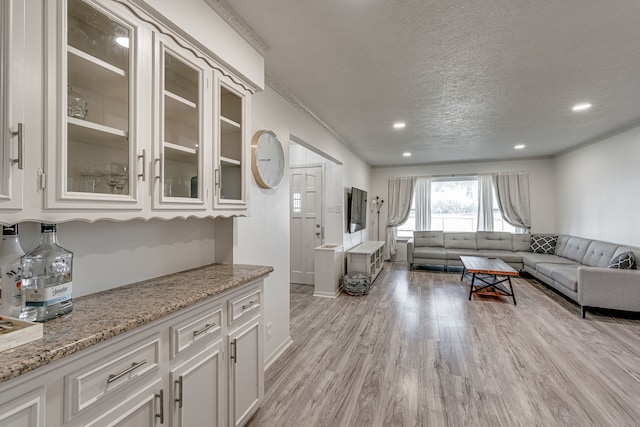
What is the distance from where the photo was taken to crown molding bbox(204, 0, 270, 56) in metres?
1.71

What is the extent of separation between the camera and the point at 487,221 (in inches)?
274

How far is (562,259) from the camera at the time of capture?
543 cm

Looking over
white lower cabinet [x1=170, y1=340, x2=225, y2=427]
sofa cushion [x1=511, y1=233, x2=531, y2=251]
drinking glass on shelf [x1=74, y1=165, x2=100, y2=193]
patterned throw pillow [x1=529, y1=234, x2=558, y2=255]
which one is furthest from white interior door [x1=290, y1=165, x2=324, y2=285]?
patterned throw pillow [x1=529, y1=234, x2=558, y2=255]

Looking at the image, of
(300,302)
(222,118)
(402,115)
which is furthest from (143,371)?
(402,115)

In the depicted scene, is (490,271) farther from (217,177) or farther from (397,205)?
(217,177)

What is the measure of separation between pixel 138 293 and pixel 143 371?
0.39 metres

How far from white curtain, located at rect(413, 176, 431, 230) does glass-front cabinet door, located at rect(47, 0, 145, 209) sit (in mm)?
7063

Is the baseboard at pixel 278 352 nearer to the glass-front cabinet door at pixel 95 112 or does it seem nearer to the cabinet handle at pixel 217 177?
the cabinet handle at pixel 217 177

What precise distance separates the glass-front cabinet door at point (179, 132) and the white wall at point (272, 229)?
634 millimetres

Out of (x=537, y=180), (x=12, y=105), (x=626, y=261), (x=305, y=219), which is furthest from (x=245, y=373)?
(x=537, y=180)

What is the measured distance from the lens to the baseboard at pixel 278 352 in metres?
2.56

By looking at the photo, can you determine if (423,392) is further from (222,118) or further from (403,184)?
(403,184)

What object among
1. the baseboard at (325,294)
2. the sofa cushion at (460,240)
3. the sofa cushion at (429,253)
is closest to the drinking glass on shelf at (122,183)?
the baseboard at (325,294)

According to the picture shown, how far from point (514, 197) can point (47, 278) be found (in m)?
7.98
